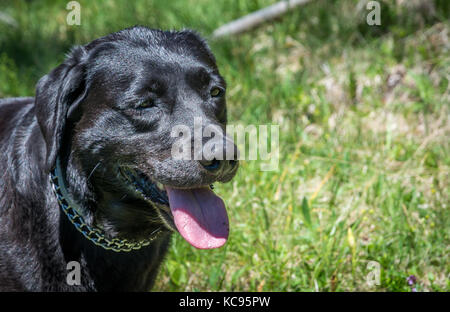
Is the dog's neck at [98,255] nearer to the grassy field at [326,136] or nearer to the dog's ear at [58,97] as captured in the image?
the dog's ear at [58,97]

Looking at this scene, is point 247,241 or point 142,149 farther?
point 247,241

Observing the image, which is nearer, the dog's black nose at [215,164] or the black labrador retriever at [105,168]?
the dog's black nose at [215,164]

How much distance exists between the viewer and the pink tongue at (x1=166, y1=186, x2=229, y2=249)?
8.13 feet

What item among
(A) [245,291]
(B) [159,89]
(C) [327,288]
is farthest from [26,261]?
(C) [327,288]

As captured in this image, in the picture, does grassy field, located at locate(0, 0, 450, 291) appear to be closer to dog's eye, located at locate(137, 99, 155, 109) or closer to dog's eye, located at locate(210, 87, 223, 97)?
dog's eye, located at locate(210, 87, 223, 97)

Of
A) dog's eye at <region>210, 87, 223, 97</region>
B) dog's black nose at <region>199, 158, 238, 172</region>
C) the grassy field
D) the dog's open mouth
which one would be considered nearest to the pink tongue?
the dog's open mouth

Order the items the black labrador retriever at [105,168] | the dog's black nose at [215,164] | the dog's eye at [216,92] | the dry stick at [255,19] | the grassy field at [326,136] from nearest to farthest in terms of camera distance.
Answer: the dog's black nose at [215,164], the black labrador retriever at [105,168], the dog's eye at [216,92], the grassy field at [326,136], the dry stick at [255,19]

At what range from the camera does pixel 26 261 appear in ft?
8.41

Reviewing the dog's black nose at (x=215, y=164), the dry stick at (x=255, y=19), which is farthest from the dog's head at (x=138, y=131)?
the dry stick at (x=255, y=19)

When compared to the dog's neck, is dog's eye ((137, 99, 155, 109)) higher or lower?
higher

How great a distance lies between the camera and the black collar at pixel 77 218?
8.29ft

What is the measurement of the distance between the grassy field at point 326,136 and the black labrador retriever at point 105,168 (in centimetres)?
81
